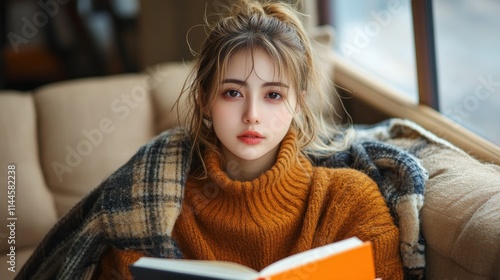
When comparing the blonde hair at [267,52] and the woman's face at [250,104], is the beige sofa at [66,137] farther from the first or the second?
the woman's face at [250,104]

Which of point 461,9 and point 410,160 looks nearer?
point 410,160

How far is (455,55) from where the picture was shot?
182 centimetres

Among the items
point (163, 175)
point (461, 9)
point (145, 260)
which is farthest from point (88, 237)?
point (461, 9)

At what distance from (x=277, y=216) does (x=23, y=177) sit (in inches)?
37.0

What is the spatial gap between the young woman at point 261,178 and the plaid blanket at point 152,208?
35 mm

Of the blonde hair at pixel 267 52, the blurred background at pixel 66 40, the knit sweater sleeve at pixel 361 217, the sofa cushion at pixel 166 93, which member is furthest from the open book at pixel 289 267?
the blurred background at pixel 66 40

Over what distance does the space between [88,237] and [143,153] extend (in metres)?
0.23

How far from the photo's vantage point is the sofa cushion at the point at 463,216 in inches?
44.3

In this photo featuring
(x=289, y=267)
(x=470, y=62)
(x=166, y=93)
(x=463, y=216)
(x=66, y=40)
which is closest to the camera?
(x=289, y=267)

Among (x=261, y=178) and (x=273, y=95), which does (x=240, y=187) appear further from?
(x=273, y=95)

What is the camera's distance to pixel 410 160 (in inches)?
54.2

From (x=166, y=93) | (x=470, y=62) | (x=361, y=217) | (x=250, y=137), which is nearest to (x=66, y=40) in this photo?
(x=166, y=93)

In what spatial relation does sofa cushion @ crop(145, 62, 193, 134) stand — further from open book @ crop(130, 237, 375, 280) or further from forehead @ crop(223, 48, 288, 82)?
open book @ crop(130, 237, 375, 280)

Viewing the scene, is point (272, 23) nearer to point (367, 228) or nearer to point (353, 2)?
point (367, 228)
